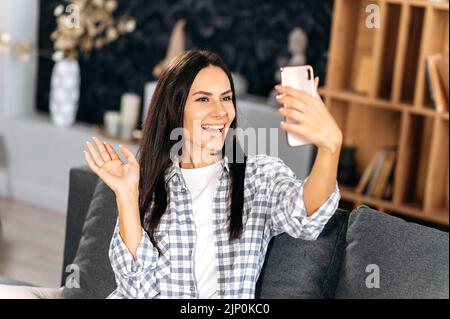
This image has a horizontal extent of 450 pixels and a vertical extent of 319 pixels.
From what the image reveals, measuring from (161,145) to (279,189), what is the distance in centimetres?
34

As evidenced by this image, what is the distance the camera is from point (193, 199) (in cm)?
209

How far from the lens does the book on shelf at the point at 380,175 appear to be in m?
3.89

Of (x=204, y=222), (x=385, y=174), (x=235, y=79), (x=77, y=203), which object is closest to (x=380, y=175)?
(x=385, y=174)

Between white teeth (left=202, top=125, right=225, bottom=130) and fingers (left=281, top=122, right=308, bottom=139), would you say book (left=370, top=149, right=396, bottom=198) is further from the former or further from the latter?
fingers (left=281, top=122, right=308, bottom=139)

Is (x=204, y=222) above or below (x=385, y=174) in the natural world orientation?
above

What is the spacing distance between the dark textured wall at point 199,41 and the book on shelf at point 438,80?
73cm

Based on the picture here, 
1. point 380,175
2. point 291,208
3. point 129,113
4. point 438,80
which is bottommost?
point 380,175

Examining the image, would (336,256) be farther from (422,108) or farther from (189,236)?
(422,108)

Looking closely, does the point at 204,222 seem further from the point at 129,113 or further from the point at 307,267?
the point at 129,113

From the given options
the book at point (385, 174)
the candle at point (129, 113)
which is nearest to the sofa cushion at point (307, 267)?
the book at point (385, 174)

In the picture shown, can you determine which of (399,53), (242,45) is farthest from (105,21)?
(399,53)

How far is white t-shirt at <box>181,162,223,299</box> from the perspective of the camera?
6.65 ft

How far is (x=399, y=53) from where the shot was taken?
368cm

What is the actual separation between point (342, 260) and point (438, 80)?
1.75m
